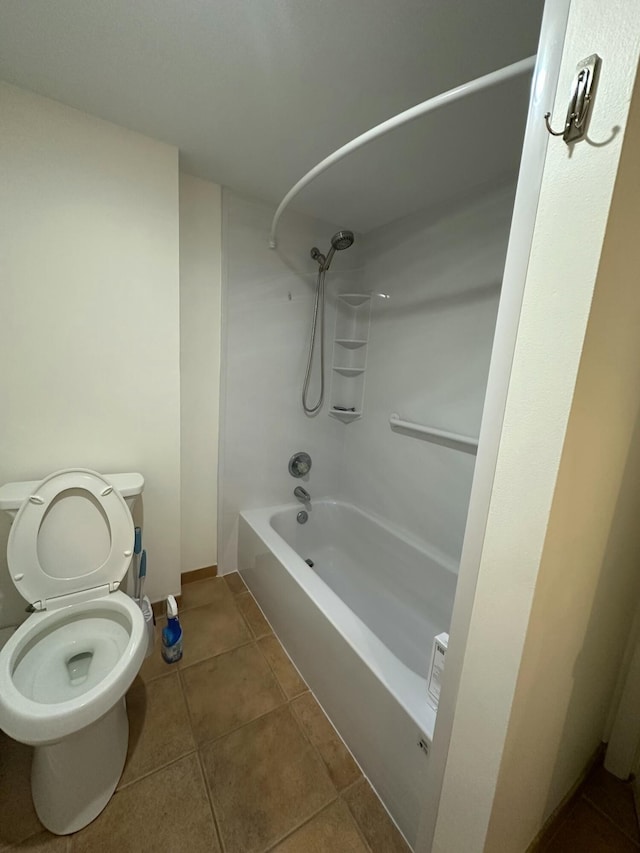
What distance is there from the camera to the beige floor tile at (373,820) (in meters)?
0.91

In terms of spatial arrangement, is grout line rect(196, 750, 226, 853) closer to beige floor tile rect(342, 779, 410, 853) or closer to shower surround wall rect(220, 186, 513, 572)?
beige floor tile rect(342, 779, 410, 853)

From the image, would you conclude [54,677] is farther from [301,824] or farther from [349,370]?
[349,370]

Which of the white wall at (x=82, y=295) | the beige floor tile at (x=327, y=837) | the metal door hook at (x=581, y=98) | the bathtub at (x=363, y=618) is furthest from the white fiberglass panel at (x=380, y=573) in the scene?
the metal door hook at (x=581, y=98)

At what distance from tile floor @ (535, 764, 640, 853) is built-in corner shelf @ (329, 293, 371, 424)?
5.96ft

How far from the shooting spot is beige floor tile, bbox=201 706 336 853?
3.05 feet

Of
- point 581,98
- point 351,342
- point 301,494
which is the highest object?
point 581,98

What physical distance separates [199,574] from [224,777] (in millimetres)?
1024

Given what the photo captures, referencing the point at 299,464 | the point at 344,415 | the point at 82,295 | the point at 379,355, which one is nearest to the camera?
the point at 82,295

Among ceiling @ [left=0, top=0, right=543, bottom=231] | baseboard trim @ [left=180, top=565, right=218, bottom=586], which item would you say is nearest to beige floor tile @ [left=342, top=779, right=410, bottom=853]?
baseboard trim @ [left=180, top=565, right=218, bottom=586]

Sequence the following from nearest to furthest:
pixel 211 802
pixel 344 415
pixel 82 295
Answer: pixel 211 802
pixel 82 295
pixel 344 415

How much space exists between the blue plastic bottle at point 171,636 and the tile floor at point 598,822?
1.37 meters

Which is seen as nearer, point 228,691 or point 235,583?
point 228,691

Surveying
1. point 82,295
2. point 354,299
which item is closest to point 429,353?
point 354,299

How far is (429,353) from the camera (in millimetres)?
1733
